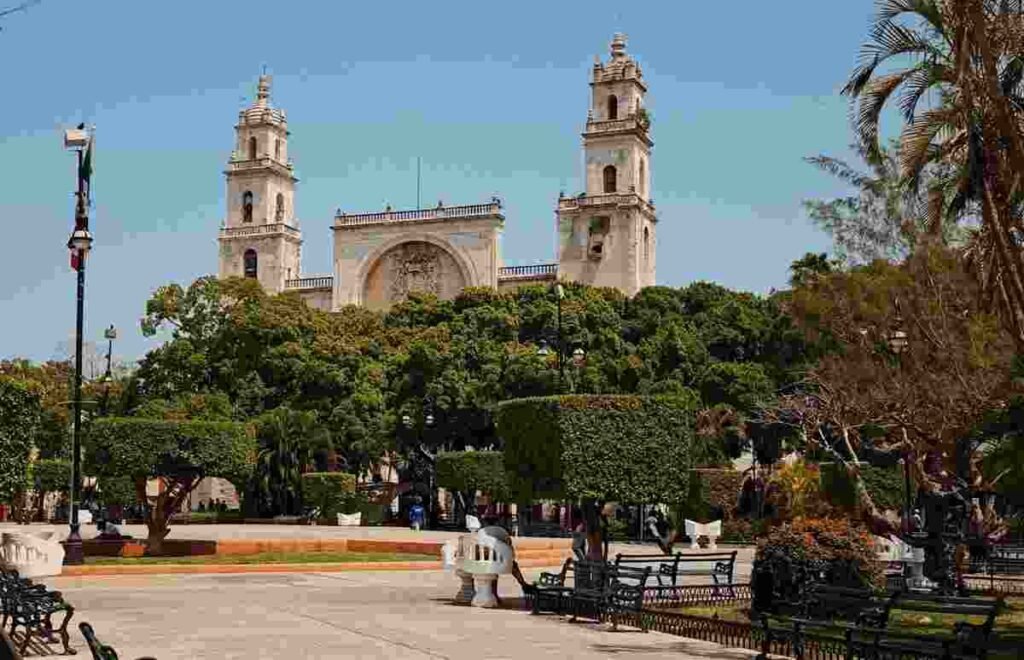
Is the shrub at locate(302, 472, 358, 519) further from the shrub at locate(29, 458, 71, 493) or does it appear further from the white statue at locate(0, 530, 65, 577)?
the white statue at locate(0, 530, 65, 577)

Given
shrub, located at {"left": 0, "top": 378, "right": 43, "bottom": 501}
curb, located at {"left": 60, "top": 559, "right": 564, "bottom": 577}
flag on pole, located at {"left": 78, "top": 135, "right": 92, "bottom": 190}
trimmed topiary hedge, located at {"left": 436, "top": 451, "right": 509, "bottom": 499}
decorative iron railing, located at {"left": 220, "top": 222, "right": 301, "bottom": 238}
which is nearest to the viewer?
shrub, located at {"left": 0, "top": 378, "right": 43, "bottom": 501}

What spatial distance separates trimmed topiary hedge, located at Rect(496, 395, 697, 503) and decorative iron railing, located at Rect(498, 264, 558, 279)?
57.6 m

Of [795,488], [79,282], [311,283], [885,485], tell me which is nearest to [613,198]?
[311,283]

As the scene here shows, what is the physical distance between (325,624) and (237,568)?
9.52 metres

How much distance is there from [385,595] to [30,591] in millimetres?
7124

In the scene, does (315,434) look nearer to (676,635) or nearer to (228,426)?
(228,426)

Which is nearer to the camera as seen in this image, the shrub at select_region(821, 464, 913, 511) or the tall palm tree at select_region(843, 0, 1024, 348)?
the tall palm tree at select_region(843, 0, 1024, 348)

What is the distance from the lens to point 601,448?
16859 mm

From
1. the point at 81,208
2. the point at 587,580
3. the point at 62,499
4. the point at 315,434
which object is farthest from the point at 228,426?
the point at 62,499

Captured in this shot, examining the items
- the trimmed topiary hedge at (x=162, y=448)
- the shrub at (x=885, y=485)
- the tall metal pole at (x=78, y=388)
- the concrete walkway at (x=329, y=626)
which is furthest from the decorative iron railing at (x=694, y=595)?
the shrub at (x=885, y=485)

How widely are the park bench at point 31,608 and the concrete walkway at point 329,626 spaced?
21.1 inches

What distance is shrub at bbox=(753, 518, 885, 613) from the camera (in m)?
14.0

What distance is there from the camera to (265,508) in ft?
167

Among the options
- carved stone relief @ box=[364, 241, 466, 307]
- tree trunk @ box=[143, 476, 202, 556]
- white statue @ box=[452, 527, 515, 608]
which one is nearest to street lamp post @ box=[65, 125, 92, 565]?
tree trunk @ box=[143, 476, 202, 556]
